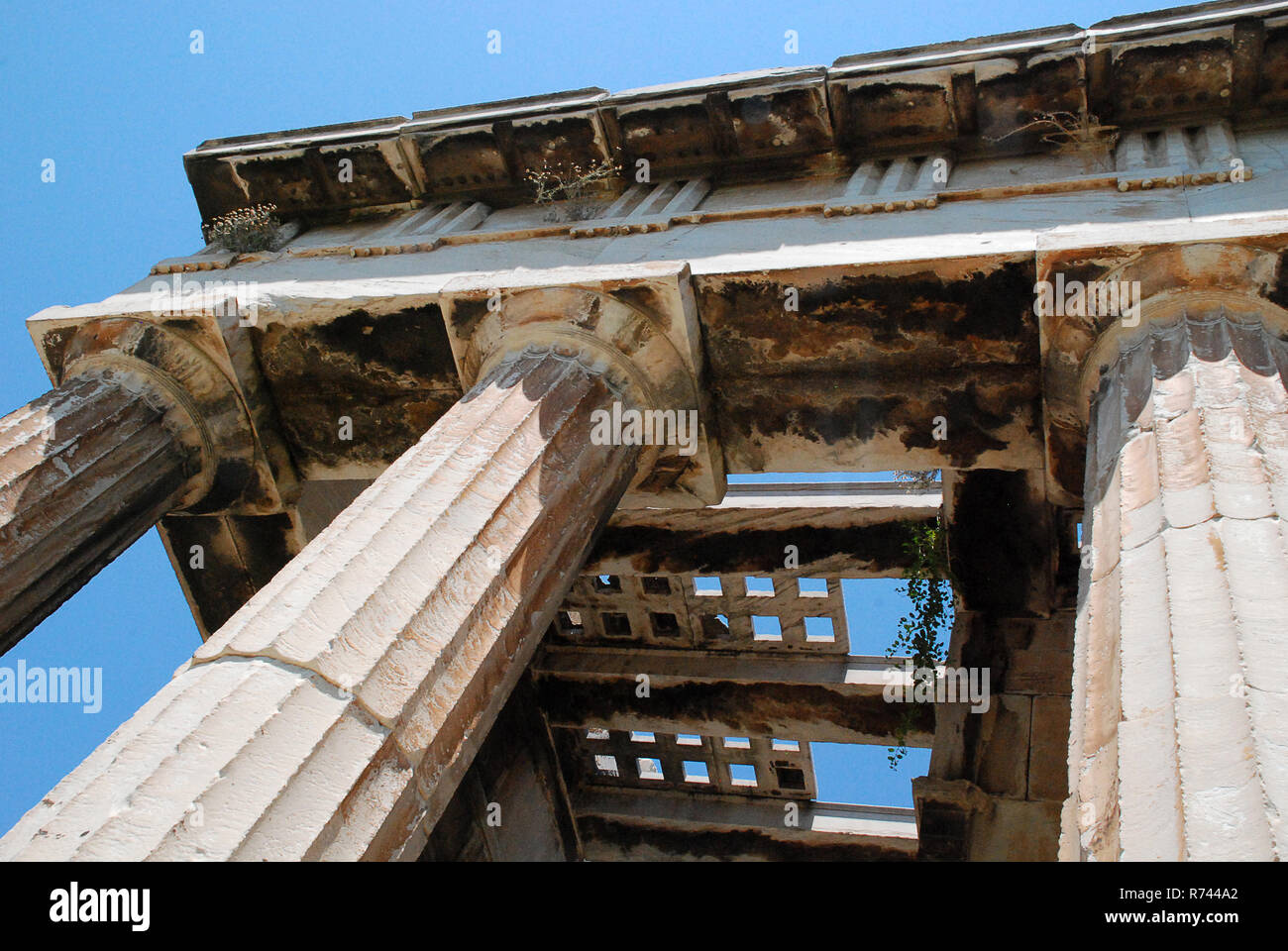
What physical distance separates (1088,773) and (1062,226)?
410 cm

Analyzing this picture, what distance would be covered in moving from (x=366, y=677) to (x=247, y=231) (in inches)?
266

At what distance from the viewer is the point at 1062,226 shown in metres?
6.68

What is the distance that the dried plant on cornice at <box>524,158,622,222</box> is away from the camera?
9.01 m

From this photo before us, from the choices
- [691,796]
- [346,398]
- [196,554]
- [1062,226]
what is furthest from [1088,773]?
[691,796]

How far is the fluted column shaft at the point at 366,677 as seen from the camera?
141 inches

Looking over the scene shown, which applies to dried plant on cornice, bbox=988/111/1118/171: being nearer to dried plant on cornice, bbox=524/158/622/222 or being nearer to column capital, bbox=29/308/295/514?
dried plant on cornice, bbox=524/158/622/222

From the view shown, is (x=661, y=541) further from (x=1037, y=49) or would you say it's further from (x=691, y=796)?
(x=1037, y=49)

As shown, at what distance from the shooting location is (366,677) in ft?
14.1
